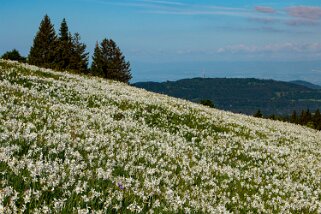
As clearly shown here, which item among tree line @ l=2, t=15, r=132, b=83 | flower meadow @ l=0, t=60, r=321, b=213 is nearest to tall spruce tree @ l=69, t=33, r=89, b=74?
tree line @ l=2, t=15, r=132, b=83

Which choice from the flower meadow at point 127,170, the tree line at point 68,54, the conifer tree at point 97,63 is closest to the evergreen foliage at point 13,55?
the tree line at point 68,54

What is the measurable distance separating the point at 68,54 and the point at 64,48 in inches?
95.8

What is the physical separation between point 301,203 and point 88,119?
7.33 meters

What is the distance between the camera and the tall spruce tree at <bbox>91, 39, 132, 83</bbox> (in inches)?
5236

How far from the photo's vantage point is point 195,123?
2105 centimetres

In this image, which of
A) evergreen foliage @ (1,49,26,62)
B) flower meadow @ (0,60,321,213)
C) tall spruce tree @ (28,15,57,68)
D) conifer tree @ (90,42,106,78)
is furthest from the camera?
conifer tree @ (90,42,106,78)

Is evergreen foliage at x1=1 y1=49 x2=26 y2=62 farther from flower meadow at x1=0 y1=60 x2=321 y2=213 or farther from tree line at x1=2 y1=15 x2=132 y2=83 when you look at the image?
flower meadow at x1=0 y1=60 x2=321 y2=213

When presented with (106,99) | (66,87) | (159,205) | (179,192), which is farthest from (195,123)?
(159,205)

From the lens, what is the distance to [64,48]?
121 metres

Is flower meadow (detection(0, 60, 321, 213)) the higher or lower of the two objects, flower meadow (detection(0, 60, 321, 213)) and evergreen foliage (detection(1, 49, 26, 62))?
the lower

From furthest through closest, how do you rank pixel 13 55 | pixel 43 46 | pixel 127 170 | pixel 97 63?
pixel 97 63 → pixel 43 46 → pixel 13 55 → pixel 127 170

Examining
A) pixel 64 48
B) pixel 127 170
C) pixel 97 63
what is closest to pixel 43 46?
pixel 64 48

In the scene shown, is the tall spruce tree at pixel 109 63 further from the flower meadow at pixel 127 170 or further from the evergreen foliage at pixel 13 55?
the flower meadow at pixel 127 170

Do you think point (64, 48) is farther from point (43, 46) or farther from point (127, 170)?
point (127, 170)
